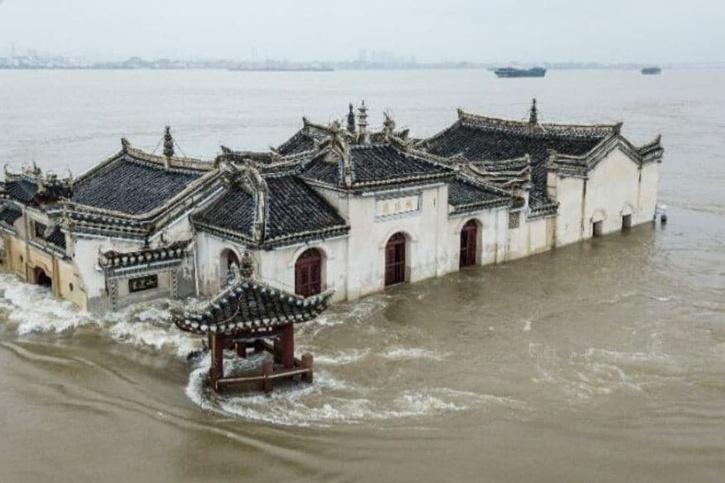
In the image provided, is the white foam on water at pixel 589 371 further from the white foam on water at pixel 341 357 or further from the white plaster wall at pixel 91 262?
the white plaster wall at pixel 91 262

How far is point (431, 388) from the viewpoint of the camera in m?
19.2

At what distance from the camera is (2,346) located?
21828 mm

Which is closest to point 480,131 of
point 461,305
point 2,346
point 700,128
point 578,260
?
point 578,260

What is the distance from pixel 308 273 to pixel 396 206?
11.9 ft

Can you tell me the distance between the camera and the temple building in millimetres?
23469

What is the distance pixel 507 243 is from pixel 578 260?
3050 millimetres

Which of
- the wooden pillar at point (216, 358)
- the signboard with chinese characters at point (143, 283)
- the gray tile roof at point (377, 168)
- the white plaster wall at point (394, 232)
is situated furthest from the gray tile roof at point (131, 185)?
the wooden pillar at point (216, 358)

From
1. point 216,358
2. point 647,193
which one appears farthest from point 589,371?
point 647,193

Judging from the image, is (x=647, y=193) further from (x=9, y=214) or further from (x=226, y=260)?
(x=9, y=214)

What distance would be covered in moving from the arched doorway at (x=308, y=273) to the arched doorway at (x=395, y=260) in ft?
9.11

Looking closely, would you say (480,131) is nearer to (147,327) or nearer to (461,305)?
(461,305)

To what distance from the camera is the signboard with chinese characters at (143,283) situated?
78.3ft

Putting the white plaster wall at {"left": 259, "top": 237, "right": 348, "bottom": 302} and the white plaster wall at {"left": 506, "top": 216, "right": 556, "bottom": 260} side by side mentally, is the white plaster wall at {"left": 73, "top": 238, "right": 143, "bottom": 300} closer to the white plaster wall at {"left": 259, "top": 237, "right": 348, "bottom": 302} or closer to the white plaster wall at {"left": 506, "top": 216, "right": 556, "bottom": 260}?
the white plaster wall at {"left": 259, "top": 237, "right": 348, "bottom": 302}

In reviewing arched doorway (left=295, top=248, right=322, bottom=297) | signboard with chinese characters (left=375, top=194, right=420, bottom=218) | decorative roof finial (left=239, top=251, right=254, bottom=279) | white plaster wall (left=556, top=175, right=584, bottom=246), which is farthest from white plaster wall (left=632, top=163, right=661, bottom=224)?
decorative roof finial (left=239, top=251, right=254, bottom=279)
